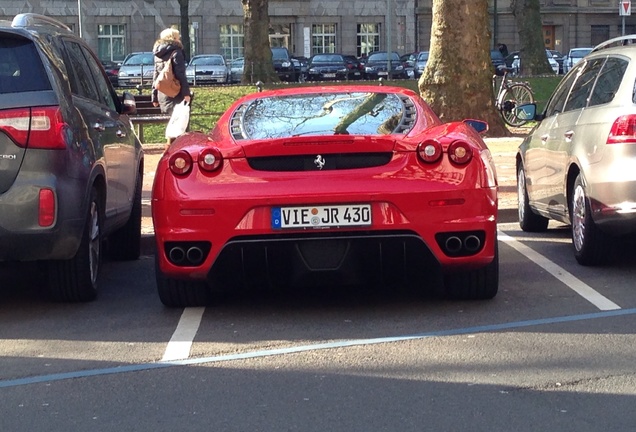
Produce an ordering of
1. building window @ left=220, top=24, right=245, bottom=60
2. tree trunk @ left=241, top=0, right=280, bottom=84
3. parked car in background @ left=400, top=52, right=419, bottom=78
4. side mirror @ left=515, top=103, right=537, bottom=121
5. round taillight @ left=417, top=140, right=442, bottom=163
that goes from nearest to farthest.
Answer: round taillight @ left=417, top=140, right=442, bottom=163
side mirror @ left=515, top=103, right=537, bottom=121
tree trunk @ left=241, top=0, right=280, bottom=84
parked car in background @ left=400, top=52, right=419, bottom=78
building window @ left=220, top=24, right=245, bottom=60

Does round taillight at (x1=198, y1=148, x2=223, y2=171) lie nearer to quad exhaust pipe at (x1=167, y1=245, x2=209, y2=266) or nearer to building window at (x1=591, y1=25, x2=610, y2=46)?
quad exhaust pipe at (x1=167, y1=245, x2=209, y2=266)

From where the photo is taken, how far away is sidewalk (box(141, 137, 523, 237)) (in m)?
11.6

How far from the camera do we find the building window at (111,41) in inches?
2606

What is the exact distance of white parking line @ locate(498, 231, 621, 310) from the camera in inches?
293

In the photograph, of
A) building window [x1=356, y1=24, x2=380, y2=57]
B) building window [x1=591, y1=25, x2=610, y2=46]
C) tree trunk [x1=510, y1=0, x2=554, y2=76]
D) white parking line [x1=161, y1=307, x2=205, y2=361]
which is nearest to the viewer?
white parking line [x1=161, y1=307, x2=205, y2=361]

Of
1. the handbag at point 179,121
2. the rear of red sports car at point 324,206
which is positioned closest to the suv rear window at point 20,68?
the rear of red sports car at point 324,206

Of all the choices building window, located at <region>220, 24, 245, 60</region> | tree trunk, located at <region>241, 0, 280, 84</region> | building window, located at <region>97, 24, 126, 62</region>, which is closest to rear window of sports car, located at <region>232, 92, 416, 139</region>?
tree trunk, located at <region>241, 0, 280, 84</region>

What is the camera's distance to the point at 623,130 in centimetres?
820

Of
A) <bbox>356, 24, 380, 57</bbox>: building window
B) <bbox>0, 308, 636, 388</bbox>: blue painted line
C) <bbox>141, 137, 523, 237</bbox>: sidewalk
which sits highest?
<bbox>356, 24, 380, 57</bbox>: building window

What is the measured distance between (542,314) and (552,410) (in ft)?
6.98

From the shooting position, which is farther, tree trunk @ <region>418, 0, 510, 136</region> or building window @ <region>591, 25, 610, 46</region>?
building window @ <region>591, 25, 610, 46</region>

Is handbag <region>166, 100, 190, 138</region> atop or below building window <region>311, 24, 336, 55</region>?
below

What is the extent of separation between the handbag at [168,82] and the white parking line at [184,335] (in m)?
7.86

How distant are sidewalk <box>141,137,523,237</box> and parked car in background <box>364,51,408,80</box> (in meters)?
32.9
